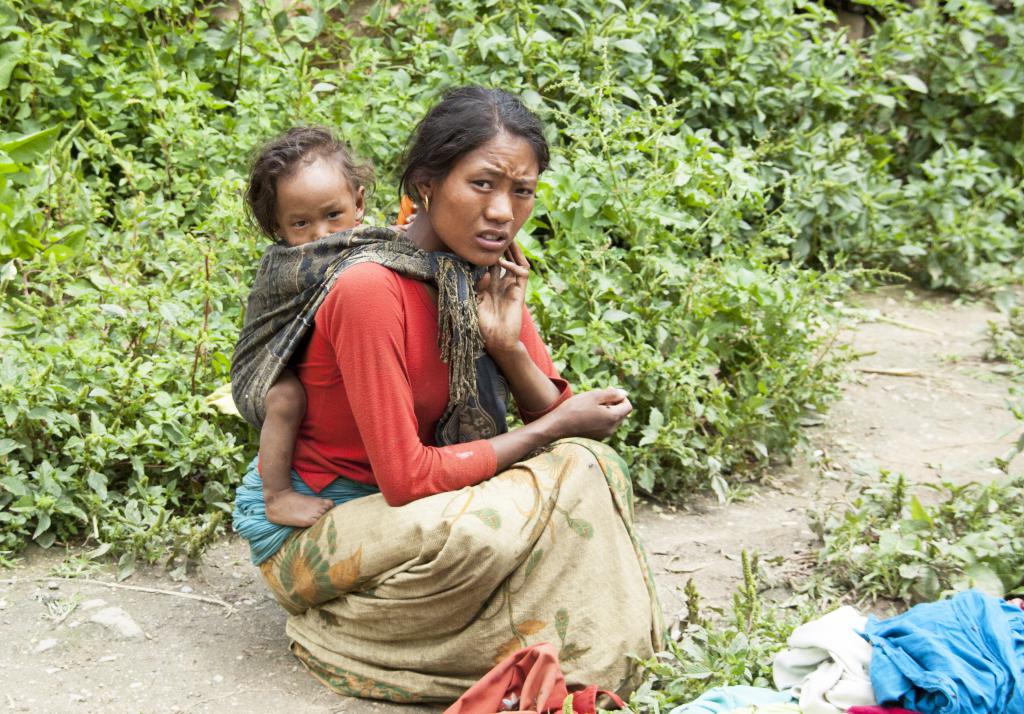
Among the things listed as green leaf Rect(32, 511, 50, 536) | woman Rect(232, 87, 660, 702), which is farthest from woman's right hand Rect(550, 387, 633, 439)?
green leaf Rect(32, 511, 50, 536)

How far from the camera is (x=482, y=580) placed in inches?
108

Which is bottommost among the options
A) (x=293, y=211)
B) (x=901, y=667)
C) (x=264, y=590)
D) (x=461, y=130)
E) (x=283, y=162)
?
(x=264, y=590)

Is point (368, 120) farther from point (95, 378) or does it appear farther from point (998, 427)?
point (998, 427)

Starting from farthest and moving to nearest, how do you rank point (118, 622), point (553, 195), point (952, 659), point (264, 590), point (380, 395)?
1. point (553, 195)
2. point (264, 590)
3. point (118, 622)
4. point (380, 395)
5. point (952, 659)

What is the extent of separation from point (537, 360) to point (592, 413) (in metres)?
0.27

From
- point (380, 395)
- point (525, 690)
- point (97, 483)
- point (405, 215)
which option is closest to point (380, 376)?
point (380, 395)

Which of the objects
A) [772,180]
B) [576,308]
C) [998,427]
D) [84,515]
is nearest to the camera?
[84,515]

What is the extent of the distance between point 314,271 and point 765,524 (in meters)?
1.92

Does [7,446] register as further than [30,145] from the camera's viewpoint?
No

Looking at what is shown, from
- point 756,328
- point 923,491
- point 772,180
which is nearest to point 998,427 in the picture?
point 923,491

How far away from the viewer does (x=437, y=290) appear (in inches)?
113

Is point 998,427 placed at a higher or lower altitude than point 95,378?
lower

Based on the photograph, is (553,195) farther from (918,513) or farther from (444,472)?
(444,472)

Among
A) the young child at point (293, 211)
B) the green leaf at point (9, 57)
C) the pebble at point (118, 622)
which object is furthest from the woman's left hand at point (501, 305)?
the green leaf at point (9, 57)
